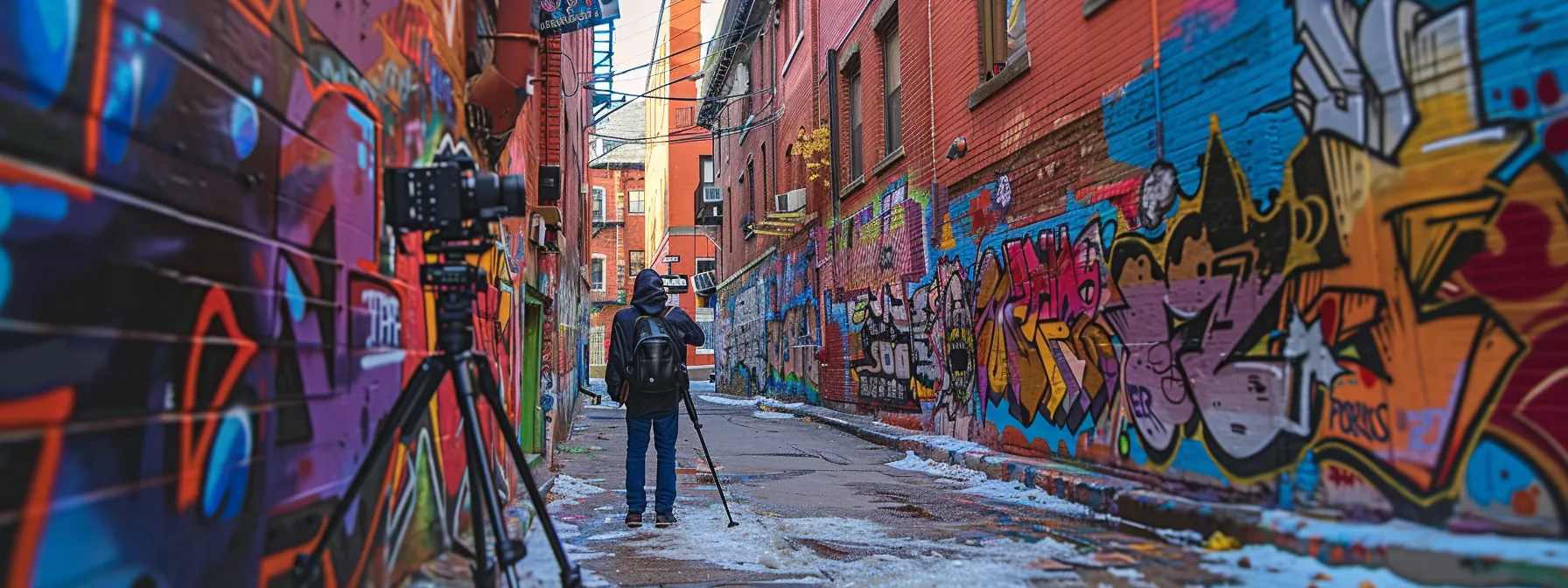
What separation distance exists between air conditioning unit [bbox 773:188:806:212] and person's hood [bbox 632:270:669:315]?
36.3ft

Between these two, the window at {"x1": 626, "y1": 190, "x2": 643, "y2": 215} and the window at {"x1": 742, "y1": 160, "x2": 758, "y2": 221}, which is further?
the window at {"x1": 626, "y1": 190, "x2": 643, "y2": 215}

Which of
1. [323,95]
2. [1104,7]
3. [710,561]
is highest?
[1104,7]

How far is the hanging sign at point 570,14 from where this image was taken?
9039 mm

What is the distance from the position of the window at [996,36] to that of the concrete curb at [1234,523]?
369 centimetres

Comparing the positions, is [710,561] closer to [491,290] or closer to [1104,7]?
Answer: [491,290]

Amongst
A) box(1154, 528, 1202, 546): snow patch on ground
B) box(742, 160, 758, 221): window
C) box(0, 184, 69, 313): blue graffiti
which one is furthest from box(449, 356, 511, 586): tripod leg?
box(742, 160, 758, 221): window

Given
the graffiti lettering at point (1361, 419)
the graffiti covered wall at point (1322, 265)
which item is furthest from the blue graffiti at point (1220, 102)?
the graffiti lettering at point (1361, 419)

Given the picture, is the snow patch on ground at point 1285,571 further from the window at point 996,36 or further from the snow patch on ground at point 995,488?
the window at point 996,36

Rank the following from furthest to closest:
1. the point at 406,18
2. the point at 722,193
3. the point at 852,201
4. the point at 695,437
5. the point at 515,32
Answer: the point at 722,193 < the point at 852,201 < the point at 695,437 < the point at 515,32 < the point at 406,18

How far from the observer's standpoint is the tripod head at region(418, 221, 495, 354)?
3.07m

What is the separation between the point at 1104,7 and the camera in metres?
7.32

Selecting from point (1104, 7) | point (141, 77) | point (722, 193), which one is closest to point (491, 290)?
point (141, 77)

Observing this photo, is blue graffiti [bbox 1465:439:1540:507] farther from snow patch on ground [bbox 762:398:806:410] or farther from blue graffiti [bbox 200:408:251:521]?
snow patch on ground [bbox 762:398:806:410]

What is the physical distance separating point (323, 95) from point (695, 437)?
1004cm
